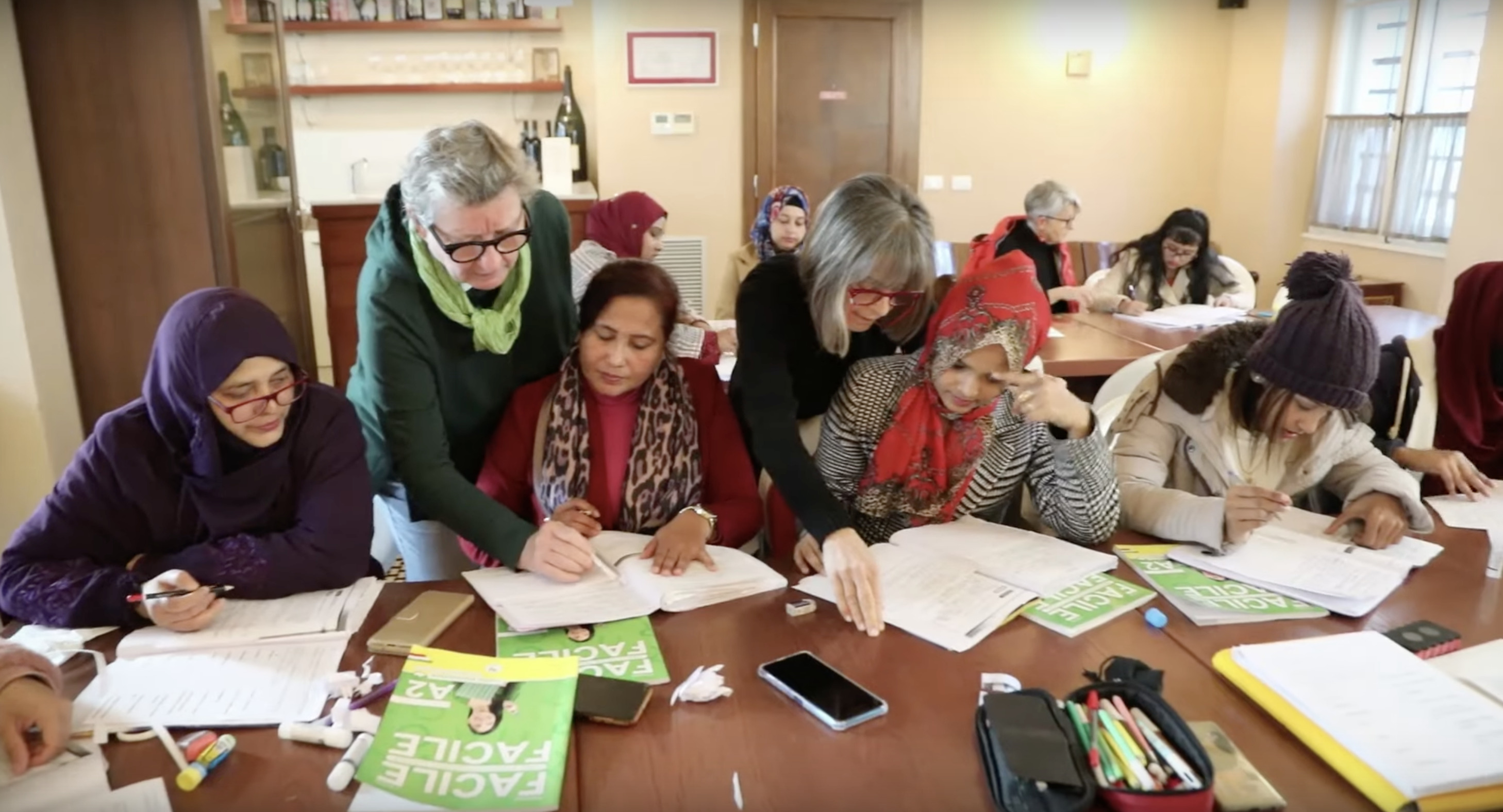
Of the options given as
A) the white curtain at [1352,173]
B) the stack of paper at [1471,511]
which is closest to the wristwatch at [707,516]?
the stack of paper at [1471,511]

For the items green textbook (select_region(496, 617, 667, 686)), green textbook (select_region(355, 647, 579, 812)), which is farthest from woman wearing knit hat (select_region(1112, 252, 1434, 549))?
green textbook (select_region(355, 647, 579, 812))

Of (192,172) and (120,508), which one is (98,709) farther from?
(192,172)

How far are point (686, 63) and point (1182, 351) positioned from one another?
3709 millimetres

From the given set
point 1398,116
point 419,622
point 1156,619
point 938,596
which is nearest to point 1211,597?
point 1156,619

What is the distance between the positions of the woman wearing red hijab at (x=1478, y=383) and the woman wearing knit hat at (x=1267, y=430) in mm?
620

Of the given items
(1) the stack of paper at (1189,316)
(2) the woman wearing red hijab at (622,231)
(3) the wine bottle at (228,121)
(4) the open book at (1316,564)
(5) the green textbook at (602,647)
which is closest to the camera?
(5) the green textbook at (602,647)

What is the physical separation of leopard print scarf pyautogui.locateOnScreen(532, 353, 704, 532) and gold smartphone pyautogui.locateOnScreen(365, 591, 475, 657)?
0.35 meters

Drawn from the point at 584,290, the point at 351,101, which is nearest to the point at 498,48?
the point at 351,101

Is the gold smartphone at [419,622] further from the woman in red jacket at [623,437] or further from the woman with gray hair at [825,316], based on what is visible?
the woman with gray hair at [825,316]

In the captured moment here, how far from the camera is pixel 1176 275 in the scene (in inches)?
150

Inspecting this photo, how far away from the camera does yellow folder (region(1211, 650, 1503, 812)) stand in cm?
93

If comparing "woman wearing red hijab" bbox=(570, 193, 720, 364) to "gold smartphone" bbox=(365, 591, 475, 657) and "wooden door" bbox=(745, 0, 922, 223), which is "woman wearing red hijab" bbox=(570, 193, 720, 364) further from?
"gold smartphone" bbox=(365, 591, 475, 657)

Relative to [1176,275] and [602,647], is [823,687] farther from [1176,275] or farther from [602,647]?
[1176,275]

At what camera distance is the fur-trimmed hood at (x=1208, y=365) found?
1.65 meters
